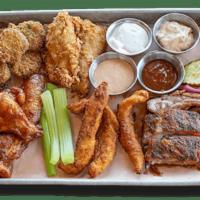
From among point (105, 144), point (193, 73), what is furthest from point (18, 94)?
point (193, 73)

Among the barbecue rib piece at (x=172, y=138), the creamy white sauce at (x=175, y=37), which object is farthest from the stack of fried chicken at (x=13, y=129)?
the creamy white sauce at (x=175, y=37)

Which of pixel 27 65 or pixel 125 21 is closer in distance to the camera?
pixel 27 65

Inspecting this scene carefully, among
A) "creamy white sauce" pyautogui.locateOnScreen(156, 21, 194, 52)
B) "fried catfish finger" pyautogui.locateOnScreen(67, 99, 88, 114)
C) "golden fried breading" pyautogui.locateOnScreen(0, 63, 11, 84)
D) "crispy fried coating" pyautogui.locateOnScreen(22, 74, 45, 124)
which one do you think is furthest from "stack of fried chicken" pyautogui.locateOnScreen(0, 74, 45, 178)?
"creamy white sauce" pyautogui.locateOnScreen(156, 21, 194, 52)

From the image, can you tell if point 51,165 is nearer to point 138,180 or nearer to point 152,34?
point 138,180

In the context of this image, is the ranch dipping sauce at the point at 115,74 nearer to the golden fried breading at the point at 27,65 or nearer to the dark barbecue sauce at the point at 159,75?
the dark barbecue sauce at the point at 159,75

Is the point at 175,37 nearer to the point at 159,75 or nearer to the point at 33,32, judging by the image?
the point at 159,75

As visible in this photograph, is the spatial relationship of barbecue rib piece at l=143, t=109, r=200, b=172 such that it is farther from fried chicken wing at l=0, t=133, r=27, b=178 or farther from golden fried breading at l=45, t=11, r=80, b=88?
fried chicken wing at l=0, t=133, r=27, b=178
